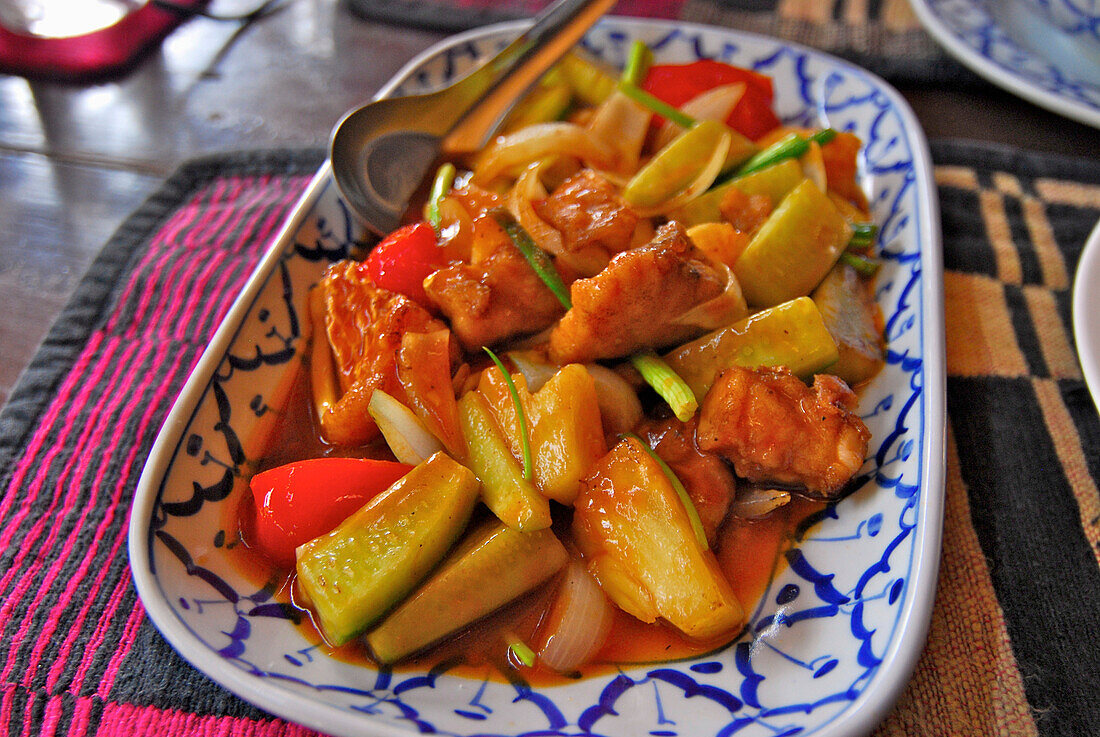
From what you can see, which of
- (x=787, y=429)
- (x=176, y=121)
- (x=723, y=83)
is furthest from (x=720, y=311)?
(x=176, y=121)

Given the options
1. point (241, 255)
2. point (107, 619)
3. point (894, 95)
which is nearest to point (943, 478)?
point (894, 95)

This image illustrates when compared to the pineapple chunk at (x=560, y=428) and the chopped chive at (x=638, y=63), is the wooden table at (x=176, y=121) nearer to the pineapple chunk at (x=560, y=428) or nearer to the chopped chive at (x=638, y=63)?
the chopped chive at (x=638, y=63)

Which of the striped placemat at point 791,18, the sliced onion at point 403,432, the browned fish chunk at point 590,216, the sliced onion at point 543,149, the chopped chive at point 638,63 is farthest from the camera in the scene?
the striped placemat at point 791,18

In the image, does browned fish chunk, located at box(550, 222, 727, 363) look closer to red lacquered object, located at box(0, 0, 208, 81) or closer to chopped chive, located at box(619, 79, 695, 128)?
chopped chive, located at box(619, 79, 695, 128)

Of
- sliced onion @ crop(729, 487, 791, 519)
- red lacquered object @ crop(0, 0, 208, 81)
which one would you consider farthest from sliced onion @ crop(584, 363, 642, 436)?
red lacquered object @ crop(0, 0, 208, 81)

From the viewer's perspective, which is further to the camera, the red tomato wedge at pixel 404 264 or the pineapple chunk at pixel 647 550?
the red tomato wedge at pixel 404 264

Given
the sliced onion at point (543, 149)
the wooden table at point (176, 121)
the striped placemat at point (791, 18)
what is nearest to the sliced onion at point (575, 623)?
the sliced onion at point (543, 149)

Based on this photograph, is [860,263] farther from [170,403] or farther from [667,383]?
[170,403]

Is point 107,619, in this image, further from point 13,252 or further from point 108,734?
point 13,252
